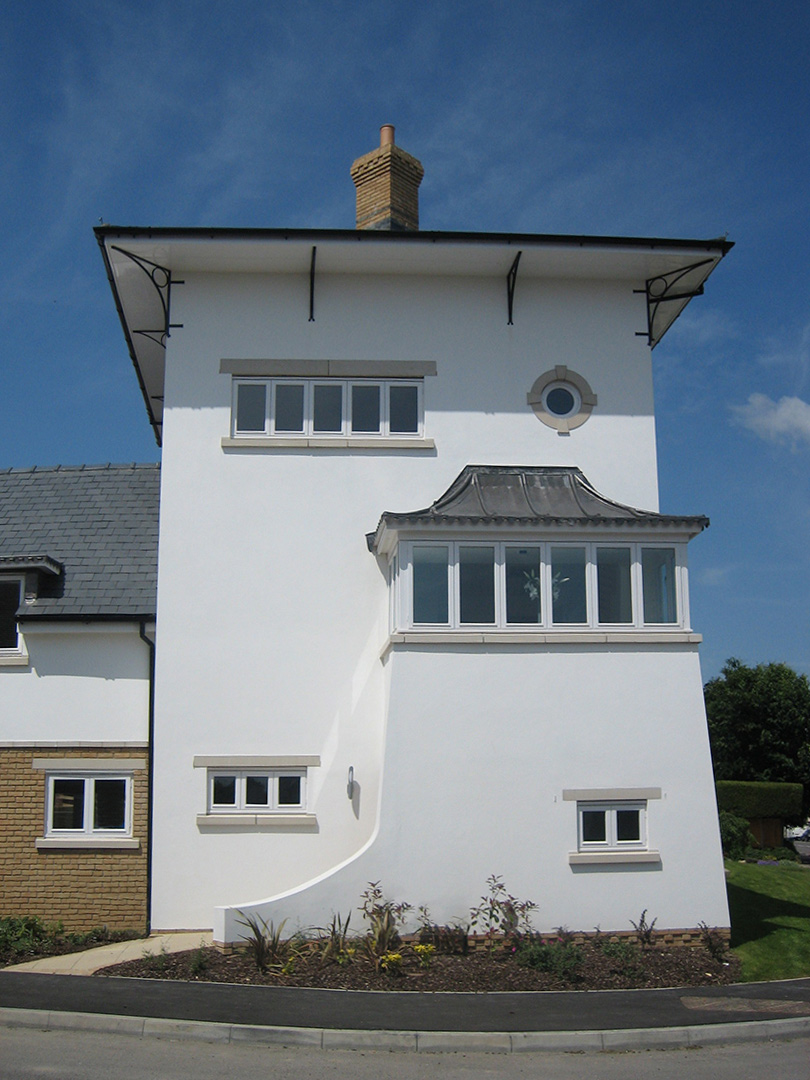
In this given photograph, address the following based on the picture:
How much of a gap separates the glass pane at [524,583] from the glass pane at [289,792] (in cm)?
399

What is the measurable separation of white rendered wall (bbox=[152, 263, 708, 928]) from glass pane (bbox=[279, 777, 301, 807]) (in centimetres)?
25

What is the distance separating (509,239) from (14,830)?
11113mm

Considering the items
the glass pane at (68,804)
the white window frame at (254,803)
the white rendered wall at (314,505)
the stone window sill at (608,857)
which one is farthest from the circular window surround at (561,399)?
the glass pane at (68,804)

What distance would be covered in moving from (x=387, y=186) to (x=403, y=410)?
4512mm

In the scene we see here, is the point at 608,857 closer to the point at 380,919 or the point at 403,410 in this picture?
the point at 380,919

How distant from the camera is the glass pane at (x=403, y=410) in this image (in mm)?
14836

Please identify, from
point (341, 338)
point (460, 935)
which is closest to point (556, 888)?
point (460, 935)

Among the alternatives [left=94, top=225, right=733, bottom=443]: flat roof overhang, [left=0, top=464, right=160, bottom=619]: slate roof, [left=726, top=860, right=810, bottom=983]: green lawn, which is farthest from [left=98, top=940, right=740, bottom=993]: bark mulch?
[left=94, top=225, right=733, bottom=443]: flat roof overhang

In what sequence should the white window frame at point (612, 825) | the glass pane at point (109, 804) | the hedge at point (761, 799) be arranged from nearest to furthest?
the white window frame at point (612, 825), the glass pane at point (109, 804), the hedge at point (761, 799)

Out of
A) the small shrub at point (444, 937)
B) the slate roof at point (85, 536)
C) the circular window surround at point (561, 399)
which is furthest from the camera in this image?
the circular window surround at point (561, 399)

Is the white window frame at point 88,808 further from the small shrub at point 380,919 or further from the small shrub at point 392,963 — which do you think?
the small shrub at point 392,963

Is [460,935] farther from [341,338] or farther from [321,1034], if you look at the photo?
[341,338]

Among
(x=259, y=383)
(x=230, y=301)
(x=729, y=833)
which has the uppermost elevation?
(x=230, y=301)

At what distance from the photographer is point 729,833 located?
2895 cm
